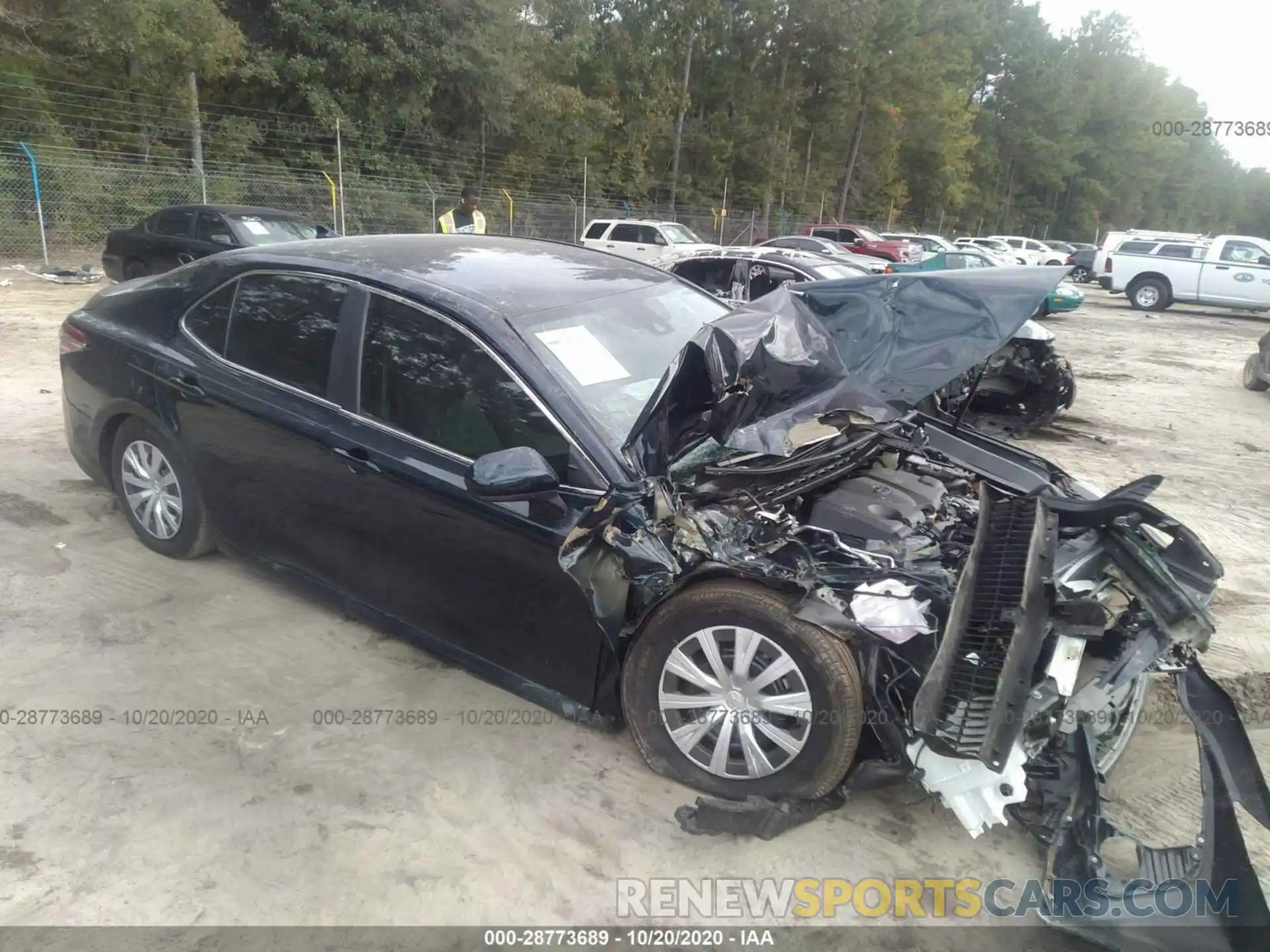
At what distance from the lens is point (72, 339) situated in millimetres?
4469

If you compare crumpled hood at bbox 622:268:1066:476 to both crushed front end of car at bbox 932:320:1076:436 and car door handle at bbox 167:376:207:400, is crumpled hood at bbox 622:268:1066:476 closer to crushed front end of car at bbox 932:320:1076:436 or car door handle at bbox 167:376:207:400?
car door handle at bbox 167:376:207:400

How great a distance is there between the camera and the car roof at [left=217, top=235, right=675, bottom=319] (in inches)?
132

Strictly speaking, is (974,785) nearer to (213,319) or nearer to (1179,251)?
(213,319)

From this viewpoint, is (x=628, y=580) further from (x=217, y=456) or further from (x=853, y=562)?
(x=217, y=456)

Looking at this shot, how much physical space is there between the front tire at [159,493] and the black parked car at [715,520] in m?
0.06

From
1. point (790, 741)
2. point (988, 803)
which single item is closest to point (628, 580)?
point (790, 741)

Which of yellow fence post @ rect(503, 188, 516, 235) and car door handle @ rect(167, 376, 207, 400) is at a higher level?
yellow fence post @ rect(503, 188, 516, 235)

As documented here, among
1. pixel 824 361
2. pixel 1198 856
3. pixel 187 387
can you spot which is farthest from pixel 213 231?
pixel 1198 856

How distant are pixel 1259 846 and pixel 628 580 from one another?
7.27ft

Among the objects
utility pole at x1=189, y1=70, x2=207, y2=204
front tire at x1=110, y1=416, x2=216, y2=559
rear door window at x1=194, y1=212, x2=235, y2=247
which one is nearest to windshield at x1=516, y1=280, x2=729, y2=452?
front tire at x1=110, y1=416, x2=216, y2=559

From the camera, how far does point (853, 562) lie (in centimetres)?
274

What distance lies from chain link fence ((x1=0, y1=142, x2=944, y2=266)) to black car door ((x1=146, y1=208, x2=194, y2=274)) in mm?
5196

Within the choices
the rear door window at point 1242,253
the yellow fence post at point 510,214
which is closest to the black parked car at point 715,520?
the rear door window at point 1242,253

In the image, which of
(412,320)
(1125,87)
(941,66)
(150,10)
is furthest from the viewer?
(1125,87)
